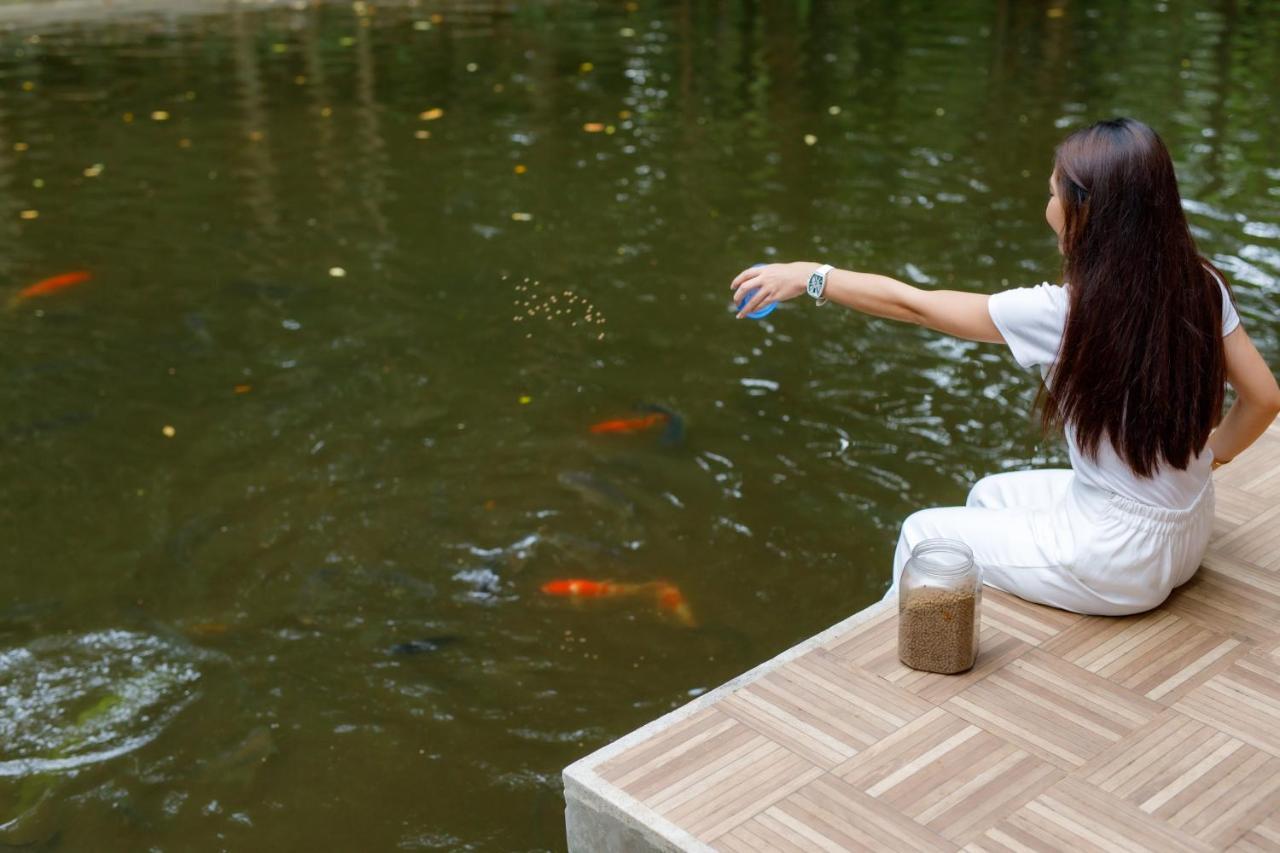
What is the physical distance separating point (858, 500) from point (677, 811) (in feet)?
8.58

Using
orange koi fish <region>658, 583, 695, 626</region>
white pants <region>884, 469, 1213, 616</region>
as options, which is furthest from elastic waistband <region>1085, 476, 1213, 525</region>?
orange koi fish <region>658, 583, 695, 626</region>

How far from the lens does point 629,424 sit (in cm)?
603

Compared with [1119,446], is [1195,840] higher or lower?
lower

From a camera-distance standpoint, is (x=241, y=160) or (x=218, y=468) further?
(x=241, y=160)

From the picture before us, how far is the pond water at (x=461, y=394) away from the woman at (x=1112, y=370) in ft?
3.98

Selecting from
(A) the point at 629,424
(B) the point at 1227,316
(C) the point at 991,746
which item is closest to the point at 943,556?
(C) the point at 991,746

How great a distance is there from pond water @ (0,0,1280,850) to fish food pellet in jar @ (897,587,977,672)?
1142 mm

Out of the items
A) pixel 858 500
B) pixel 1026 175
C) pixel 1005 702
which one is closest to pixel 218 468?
pixel 858 500

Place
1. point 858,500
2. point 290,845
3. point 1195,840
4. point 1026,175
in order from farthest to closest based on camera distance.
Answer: point 1026,175
point 858,500
point 290,845
point 1195,840

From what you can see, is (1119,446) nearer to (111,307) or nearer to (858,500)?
(858,500)

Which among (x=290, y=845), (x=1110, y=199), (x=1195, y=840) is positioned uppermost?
(x=1110, y=199)

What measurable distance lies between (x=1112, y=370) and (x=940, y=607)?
70cm

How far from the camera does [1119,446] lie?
3389 mm

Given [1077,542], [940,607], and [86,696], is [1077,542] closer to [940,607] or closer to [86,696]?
[940,607]
